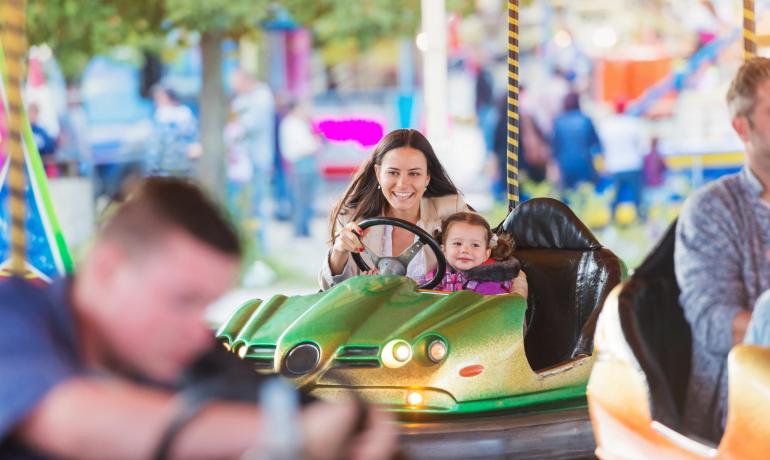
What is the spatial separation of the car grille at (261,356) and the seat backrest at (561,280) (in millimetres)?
649

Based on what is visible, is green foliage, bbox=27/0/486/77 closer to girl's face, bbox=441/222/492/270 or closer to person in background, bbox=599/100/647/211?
person in background, bbox=599/100/647/211

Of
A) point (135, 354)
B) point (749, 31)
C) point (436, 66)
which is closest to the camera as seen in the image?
point (135, 354)

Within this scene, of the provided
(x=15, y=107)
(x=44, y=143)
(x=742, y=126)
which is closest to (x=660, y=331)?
(x=742, y=126)

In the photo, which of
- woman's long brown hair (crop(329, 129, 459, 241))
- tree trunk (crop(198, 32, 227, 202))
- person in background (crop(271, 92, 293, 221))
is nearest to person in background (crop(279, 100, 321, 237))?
person in background (crop(271, 92, 293, 221))

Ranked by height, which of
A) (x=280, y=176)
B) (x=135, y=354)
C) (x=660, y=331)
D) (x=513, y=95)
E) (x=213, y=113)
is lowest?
(x=280, y=176)

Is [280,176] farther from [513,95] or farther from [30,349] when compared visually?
[30,349]

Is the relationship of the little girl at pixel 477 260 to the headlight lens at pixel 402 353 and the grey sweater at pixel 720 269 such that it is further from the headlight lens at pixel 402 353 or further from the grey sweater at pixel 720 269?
the grey sweater at pixel 720 269

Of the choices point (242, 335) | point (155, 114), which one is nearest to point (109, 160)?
point (155, 114)

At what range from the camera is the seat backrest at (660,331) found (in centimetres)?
219

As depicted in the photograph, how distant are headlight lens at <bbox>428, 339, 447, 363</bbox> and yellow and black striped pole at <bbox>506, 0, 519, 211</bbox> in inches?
37.9

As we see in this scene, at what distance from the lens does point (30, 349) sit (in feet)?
3.39

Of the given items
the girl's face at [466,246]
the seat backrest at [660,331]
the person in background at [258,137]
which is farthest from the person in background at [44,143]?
the seat backrest at [660,331]

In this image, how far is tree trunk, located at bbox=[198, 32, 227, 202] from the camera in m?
8.83

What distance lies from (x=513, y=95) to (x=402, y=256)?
0.68 m
